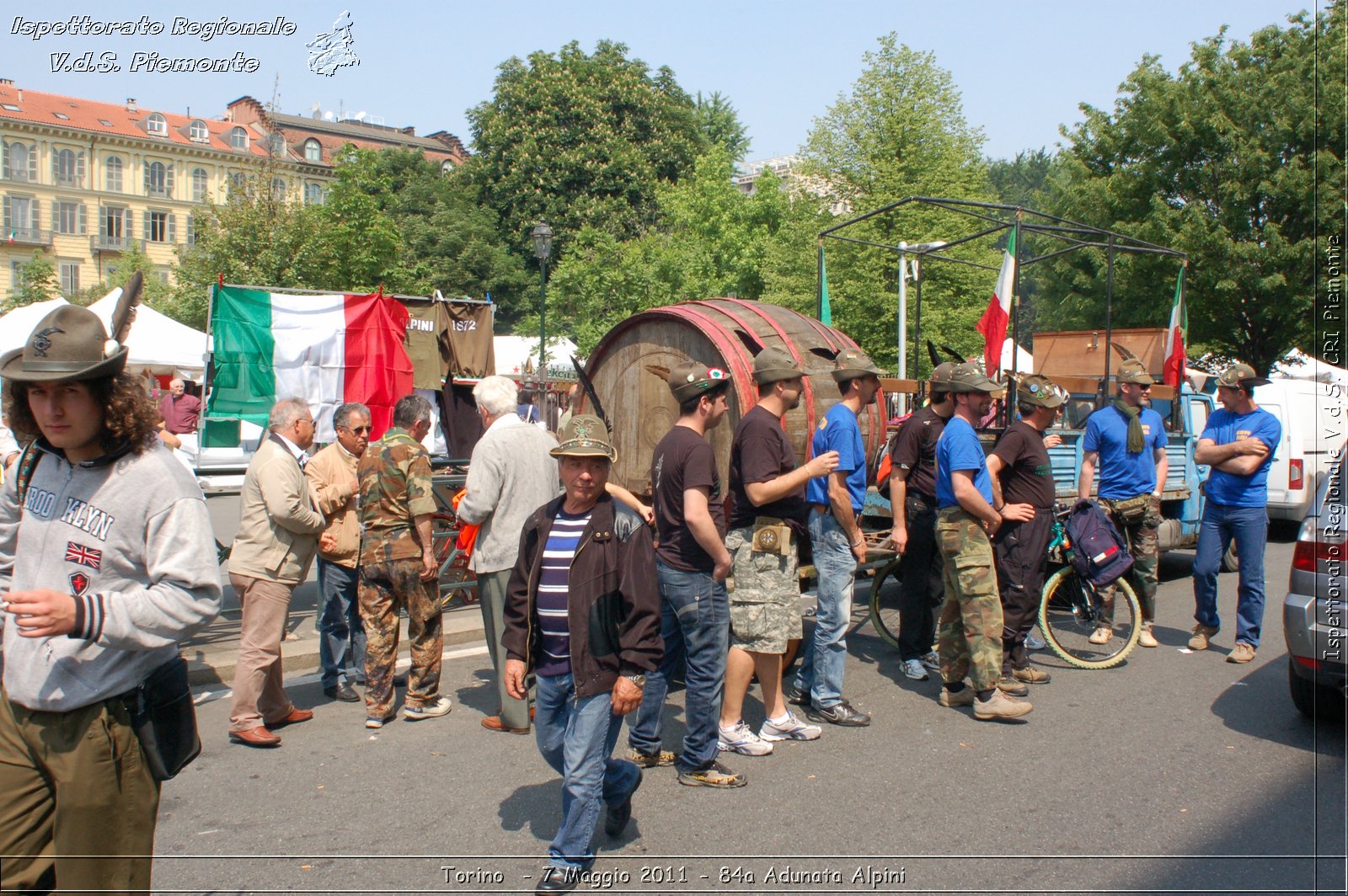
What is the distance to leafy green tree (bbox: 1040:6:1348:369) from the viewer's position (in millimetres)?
17547

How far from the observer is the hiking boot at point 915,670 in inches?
256

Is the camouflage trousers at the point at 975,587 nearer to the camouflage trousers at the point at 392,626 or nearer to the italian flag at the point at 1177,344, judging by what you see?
the camouflage trousers at the point at 392,626

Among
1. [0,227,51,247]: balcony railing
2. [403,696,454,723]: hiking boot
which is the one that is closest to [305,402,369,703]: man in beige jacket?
[403,696,454,723]: hiking boot

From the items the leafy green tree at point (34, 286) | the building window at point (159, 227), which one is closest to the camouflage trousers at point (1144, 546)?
the leafy green tree at point (34, 286)

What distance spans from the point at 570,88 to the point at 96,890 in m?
42.1

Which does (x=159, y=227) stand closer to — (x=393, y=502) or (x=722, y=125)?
(x=722, y=125)

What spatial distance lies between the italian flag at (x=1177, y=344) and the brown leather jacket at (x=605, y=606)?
8389 millimetres

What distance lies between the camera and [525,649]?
3740 mm

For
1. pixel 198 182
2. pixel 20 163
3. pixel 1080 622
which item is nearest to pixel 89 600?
pixel 1080 622

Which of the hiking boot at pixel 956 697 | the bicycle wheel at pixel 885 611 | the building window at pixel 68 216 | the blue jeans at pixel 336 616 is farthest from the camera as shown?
the building window at pixel 68 216

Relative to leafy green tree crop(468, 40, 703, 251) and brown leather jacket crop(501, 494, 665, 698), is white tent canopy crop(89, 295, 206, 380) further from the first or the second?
leafy green tree crop(468, 40, 703, 251)

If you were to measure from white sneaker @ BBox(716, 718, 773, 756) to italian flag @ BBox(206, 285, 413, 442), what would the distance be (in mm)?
4729

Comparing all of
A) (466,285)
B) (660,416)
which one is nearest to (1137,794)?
(660,416)

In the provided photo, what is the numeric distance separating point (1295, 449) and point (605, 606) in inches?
501
